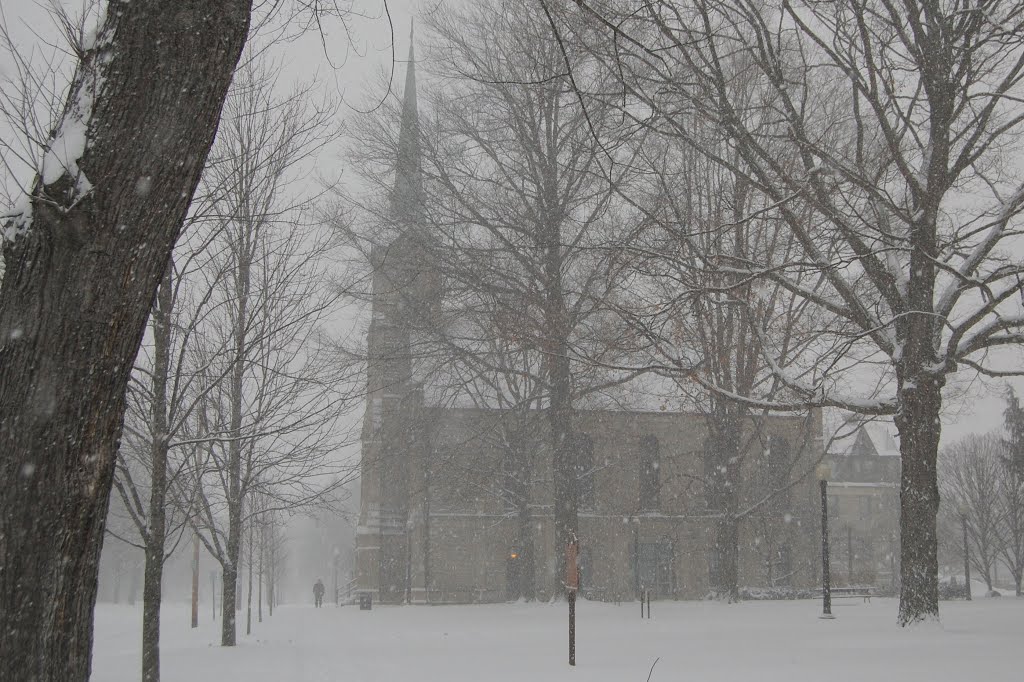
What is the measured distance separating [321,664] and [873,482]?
56.7m

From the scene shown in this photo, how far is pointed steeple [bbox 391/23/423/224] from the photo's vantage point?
64.8 feet

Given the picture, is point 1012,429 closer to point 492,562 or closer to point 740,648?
point 492,562

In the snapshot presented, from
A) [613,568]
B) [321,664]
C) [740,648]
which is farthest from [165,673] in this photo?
[613,568]

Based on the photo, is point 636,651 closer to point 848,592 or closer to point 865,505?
point 848,592

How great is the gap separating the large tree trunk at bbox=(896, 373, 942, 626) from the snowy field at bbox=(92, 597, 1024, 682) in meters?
0.34

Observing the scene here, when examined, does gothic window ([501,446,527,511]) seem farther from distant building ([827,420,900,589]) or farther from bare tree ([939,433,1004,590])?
distant building ([827,420,900,589])

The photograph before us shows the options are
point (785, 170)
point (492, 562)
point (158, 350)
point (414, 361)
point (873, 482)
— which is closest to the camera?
point (158, 350)

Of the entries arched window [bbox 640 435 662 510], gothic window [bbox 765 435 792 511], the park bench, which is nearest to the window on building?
gothic window [bbox 765 435 792 511]

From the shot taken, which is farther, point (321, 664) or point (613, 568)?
point (613, 568)

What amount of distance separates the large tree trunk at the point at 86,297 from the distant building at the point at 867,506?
170 feet

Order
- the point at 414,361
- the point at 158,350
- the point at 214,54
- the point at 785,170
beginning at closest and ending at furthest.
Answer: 1. the point at 214,54
2. the point at 158,350
3. the point at 785,170
4. the point at 414,361

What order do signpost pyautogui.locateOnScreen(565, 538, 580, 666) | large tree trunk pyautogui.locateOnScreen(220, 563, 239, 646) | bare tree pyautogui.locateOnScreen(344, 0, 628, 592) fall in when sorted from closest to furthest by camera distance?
signpost pyautogui.locateOnScreen(565, 538, 580, 666)
large tree trunk pyautogui.locateOnScreen(220, 563, 239, 646)
bare tree pyautogui.locateOnScreen(344, 0, 628, 592)

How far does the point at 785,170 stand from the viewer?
11.7 m

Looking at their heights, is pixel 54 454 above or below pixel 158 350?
below
